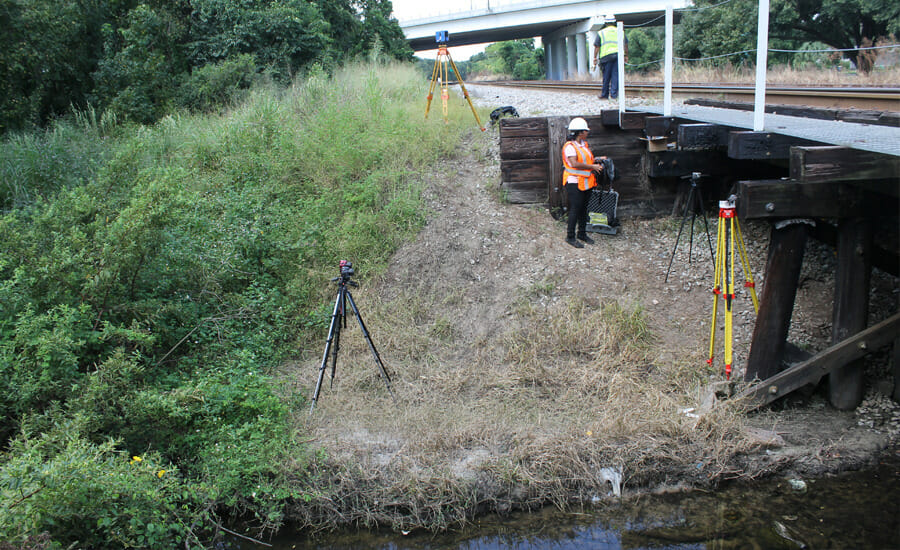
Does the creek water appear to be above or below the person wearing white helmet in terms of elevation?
below

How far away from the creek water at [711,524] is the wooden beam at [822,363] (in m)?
0.83

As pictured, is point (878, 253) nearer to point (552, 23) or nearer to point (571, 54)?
point (552, 23)

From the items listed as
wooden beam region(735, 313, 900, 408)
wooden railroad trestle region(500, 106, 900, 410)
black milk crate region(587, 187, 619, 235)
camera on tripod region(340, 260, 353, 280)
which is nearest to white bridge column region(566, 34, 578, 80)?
black milk crate region(587, 187, 619, 235)

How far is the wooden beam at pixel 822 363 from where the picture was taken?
5.37 m

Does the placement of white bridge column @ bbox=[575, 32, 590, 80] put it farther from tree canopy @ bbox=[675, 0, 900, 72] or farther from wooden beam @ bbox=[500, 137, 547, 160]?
wooden beam @ bbox=[500, 137, 547, 160]

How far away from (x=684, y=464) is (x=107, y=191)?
7487 mm

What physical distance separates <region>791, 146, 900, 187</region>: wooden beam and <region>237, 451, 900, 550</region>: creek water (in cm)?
242

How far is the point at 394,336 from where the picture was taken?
23.4 ft

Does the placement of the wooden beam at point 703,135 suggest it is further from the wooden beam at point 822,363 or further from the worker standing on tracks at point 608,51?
the worker standing on tracks at point 608,51

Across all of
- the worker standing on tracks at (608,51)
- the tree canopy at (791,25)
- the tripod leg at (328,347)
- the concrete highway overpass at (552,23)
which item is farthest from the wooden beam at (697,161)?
the concrete highway overpass at (552,23)

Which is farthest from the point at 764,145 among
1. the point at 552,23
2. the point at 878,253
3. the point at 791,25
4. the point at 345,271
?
the point at 552,23

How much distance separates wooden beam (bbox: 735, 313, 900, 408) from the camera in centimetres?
537

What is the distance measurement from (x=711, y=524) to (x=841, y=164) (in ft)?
9.33

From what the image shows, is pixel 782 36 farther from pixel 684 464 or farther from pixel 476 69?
pixel 476 69
